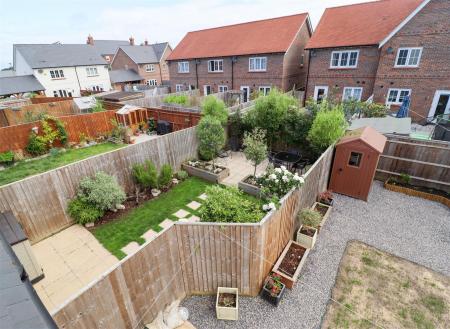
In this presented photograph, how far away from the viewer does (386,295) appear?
5355 mm

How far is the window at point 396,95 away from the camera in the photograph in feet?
53.9

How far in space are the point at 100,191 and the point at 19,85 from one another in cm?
3003

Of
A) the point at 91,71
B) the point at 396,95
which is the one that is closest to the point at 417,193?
the point at 396,95

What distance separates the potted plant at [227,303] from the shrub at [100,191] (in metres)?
4.84

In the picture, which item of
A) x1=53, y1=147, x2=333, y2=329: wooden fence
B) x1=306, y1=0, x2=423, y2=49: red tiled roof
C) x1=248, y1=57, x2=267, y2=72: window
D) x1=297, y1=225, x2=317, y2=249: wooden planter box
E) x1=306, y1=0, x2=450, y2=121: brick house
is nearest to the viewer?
x1=53, y1=147, x2=333, y2=329: wooden fence

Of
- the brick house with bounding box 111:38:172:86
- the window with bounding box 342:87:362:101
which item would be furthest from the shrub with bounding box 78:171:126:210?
the brick house with bounding box 111:38:172:86

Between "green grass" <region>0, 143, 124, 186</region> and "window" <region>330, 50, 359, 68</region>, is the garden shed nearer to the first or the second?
"window" <region>330, 50, 359, 68</region>

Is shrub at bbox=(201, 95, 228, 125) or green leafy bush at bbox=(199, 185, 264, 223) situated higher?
shrub at bbox=(201, 95, 228, 125)

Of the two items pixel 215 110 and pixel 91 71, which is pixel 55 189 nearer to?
pixel 215 110

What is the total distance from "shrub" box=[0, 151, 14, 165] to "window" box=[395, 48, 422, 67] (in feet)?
80.0

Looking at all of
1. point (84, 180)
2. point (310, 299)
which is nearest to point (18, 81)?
point (84, 180)

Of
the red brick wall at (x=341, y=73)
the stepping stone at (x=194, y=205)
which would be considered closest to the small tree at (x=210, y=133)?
the stepping stone at (x=194, y=205)

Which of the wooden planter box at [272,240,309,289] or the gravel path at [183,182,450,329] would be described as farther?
the wooden planter box at [272,240,309,289]

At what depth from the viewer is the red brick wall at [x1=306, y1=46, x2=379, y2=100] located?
17328 mm
